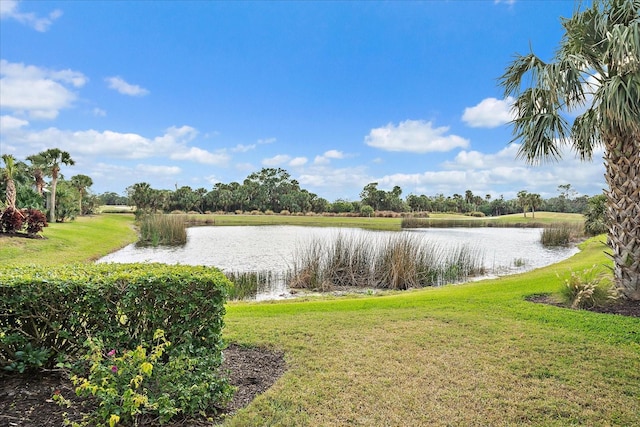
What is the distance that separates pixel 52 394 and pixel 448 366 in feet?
12.1

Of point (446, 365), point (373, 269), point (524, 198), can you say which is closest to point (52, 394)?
point (446, 365)

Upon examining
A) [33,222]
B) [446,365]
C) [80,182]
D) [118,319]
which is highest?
[80,182]

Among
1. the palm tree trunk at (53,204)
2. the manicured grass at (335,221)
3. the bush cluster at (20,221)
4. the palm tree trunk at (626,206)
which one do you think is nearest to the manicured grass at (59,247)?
the bush cluster at (20,221)

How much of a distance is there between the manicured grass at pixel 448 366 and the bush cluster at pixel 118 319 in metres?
0.56

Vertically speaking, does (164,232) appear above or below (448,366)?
above

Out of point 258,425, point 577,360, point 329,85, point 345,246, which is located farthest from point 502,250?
point 258,425

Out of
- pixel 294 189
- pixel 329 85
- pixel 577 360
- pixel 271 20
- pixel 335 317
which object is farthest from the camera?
pixel 294 189

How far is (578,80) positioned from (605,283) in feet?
14.1

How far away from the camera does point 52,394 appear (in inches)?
119

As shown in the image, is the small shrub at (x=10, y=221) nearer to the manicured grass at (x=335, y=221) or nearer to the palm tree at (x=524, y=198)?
the manicured grass at (x=335, y=221)

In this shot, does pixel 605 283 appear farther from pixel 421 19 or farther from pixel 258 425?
pixel 421 19

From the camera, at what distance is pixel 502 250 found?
20359 millimetres

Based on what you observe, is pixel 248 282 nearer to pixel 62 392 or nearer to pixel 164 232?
pixel 62 392

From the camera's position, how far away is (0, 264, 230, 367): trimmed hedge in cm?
297
